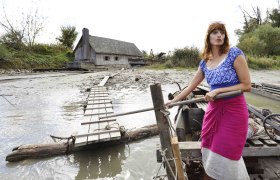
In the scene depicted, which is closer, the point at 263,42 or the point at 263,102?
the point at 263,102

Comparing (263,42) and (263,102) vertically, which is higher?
(263,42)

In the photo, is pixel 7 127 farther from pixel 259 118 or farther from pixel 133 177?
pixel 259 118

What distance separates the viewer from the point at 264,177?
297 centimetres

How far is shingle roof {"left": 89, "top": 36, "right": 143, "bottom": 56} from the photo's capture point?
38531 millimetres

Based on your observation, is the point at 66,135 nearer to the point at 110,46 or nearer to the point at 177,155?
the point at 177,155

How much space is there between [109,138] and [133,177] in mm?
1081

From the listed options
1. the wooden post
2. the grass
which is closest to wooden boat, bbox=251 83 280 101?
the wooden post

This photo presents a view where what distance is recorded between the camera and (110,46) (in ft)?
136

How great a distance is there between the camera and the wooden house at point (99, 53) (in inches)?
1495

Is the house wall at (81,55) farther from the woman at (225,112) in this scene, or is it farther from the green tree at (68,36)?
the woman at (225,112)

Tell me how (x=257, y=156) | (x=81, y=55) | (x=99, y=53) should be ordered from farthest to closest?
(x=81, y=55)
(x=99, y=53)
(x=257, y=156)

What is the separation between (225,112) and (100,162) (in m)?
→ 3.34

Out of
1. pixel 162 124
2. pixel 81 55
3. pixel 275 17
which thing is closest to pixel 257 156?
pixel 162 124

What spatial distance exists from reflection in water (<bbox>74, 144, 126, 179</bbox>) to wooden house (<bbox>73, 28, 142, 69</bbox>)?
101 feet
